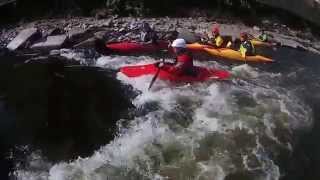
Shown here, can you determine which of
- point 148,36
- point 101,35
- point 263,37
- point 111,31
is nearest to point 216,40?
point 263,37

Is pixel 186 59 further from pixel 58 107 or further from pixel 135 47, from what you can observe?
pixel 58 107

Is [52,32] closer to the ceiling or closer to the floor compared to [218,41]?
closer to the ceiling

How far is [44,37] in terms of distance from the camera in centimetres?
1450

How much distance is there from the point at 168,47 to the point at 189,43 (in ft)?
2.29

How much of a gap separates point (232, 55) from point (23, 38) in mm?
5785

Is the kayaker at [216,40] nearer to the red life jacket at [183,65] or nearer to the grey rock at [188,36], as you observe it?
the grey rock at [188,36]

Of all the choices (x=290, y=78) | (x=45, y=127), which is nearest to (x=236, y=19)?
(x=290, y=78)

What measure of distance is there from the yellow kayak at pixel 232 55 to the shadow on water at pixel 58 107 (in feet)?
9.69

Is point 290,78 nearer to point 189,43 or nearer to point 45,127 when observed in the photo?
point 189,43

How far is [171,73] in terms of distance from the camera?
12531 mm

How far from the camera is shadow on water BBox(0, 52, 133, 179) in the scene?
1021 cm

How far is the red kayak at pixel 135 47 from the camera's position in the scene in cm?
1398

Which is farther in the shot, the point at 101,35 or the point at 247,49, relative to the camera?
the point at 101,35

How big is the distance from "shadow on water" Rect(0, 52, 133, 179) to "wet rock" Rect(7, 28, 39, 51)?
1.61ft
